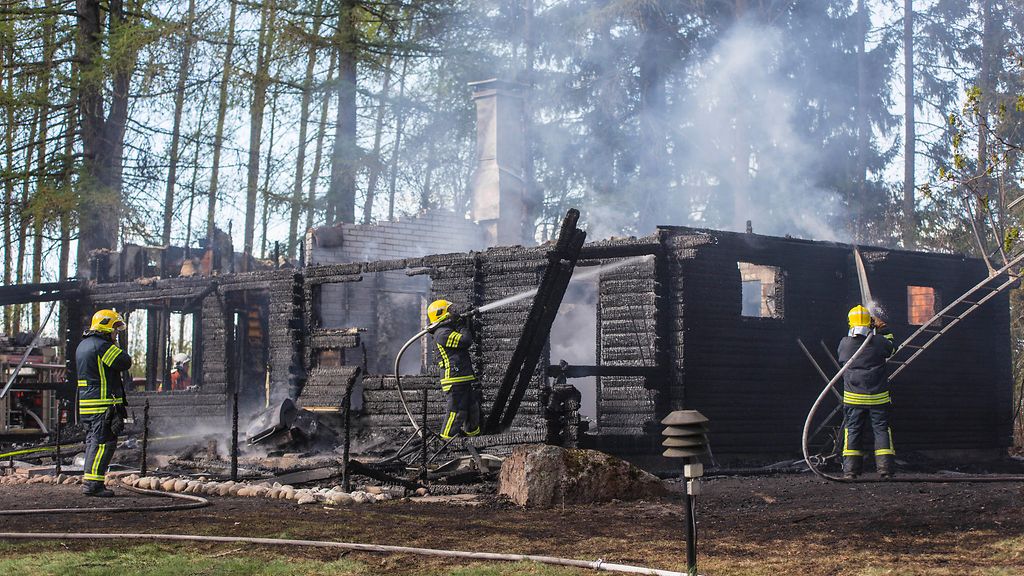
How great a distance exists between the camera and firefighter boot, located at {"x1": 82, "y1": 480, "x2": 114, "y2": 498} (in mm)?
11703

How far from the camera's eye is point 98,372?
1172cm

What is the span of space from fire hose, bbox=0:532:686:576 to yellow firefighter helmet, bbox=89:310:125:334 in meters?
3.90

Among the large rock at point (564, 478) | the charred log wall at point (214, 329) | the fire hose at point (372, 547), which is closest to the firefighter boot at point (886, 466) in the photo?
the large rock at point (564, 478)

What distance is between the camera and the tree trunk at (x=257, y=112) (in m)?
27.2

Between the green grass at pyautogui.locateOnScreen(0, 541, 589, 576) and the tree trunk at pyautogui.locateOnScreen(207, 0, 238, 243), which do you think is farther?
the tree trunk at pyautogui.locateOnScreen(207, 0, 238, 243)

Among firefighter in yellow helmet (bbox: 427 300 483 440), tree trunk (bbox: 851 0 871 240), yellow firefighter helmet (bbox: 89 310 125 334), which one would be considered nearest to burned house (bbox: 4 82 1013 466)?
firefighter in yellow helmet (bbox: 427 300 483 440)


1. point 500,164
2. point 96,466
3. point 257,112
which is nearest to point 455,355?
point 96,466

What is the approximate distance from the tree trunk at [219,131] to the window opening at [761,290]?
10289mm

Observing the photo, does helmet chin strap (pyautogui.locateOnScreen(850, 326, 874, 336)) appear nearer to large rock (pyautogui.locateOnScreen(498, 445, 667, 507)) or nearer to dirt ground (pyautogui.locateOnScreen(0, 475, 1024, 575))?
dirt ground (pyautogui.locateOnScreen(0, 475, 1024, 575))

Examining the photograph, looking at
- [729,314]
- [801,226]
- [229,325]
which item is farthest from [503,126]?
[801,226]

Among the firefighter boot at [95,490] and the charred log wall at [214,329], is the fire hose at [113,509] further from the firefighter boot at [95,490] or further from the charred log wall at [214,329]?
the charred log wall at [214,329]

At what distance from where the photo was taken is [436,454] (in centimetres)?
1354

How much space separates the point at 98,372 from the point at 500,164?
11975 mm

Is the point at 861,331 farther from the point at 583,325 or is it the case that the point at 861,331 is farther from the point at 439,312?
the point at 583,325
